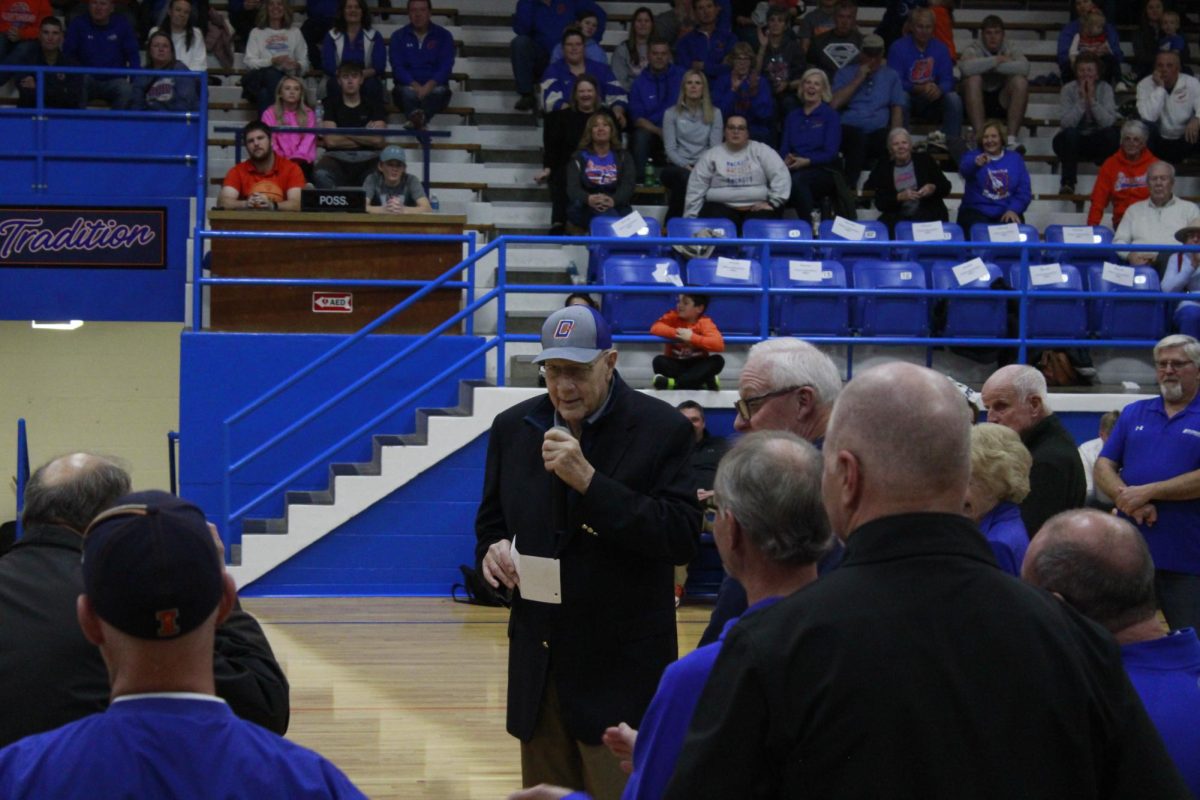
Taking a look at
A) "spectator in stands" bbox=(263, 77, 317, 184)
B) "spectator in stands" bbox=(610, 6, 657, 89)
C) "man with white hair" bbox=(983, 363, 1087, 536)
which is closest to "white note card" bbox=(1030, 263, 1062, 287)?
"spectator in stands" bbox=(610, 6, 657, 89)

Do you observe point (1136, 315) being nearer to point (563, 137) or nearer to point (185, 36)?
point (563, 137)

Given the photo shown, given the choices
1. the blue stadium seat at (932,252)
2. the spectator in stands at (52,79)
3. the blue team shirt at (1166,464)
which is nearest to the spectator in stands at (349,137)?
the spectator in stands at (52,79)

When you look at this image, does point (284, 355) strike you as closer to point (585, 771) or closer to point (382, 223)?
point (382, 223)

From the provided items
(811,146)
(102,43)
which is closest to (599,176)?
(811,146)

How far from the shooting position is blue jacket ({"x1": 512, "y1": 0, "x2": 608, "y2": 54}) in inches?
514

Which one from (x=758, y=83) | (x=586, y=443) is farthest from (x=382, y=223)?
(x=586, y=443)

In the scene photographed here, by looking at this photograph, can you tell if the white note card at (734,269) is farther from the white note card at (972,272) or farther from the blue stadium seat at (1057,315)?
the blue stadium seat at (1057,315)

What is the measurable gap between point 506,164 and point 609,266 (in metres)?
2.98

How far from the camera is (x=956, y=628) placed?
5.98ft

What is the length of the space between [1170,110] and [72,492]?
1204 centimetres

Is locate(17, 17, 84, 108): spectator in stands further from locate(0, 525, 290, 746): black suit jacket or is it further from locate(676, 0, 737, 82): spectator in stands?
locate(0, 525, 290, 746): black suit jacket

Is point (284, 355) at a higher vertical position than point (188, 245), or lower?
lower

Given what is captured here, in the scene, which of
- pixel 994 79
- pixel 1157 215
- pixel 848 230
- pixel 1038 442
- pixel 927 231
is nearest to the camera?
pixel 1038 442

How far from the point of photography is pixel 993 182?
11680 millimetres
